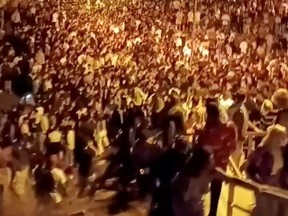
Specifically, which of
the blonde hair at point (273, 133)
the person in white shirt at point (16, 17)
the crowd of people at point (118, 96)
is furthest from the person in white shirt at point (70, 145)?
the blonde hair at point (273, 133)

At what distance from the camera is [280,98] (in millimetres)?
1612

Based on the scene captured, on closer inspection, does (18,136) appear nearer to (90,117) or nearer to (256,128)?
(90,117)

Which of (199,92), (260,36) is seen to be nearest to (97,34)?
(199,92)

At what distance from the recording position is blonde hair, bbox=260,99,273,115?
162cm

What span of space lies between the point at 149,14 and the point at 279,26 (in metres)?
0.33

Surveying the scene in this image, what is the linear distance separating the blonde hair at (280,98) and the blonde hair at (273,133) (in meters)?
0.05

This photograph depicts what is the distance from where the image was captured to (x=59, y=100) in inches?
67.1

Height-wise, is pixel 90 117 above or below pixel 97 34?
below

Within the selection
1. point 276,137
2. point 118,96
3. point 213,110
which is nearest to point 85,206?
point 118,96

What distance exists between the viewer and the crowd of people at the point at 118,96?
1688mm

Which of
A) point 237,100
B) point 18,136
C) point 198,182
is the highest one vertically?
point 237,100

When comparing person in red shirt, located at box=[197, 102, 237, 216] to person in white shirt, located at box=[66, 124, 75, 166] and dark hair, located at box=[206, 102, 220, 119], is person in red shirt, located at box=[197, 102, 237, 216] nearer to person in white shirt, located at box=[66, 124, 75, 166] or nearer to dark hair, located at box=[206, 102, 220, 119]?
dark hair, located at box=[206, 102, 220, 119]

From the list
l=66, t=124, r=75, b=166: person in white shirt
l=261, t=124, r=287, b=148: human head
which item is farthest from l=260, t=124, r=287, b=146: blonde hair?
l=66, t=124, r=75, b=166: person in white shirt

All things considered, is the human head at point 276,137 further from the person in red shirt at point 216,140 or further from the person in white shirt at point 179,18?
the person in white shirt at point 179,18
